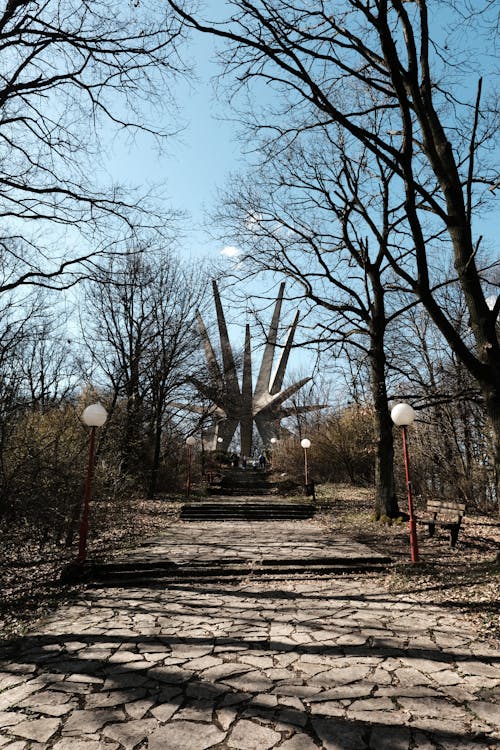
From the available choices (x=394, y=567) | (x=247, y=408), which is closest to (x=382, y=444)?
(x=394, y=567)

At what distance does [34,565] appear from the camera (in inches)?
282

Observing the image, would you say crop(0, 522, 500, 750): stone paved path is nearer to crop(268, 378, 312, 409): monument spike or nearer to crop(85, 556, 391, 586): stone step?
crop(85, 556, 391, 586): stone step

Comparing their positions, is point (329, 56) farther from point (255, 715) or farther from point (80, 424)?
point (80, 424)

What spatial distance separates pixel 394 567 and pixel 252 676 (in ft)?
13.1

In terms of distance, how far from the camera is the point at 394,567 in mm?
6805

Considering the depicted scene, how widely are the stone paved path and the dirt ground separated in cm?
29

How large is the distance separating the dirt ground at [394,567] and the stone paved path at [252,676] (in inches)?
11.5

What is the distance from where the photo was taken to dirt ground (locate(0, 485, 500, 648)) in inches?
199

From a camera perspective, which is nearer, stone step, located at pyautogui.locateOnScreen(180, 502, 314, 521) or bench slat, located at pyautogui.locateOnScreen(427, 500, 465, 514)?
bench slat, located at pyautogui.locateOnScreen(427, 500, 465, 514)

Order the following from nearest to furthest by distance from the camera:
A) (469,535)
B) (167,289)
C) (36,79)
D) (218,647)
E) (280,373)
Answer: (218,647) < (36,79) < (469,535) < (167,289) < (280,373)

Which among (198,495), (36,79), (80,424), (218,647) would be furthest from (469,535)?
(198,495)

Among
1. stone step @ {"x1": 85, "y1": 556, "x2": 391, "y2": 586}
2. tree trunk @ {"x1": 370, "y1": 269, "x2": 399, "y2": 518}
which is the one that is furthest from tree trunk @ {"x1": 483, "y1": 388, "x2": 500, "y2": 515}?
tree trunk @ {"x1": 370, "y1": 269, "x2": 399, "y2": 518}

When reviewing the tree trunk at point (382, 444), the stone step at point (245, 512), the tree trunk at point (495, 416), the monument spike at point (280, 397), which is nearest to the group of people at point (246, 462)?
the monument spike at point (280, 397)

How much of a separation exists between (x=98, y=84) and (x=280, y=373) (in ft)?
118
